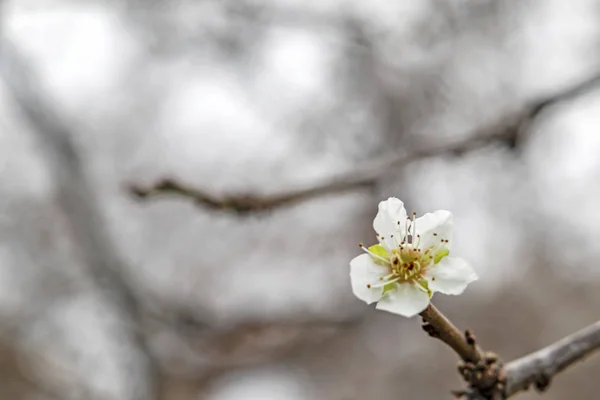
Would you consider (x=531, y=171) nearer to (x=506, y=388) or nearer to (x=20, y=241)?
(x=506, y=388)

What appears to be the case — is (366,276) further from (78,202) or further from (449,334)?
(78,202)

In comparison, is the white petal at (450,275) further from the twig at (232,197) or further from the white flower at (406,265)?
the twig at (232,197)

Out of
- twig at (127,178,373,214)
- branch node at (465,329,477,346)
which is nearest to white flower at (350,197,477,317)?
branch node at (465,329,477,346)

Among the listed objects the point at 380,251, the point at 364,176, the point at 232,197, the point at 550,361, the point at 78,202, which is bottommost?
the point at 550,361

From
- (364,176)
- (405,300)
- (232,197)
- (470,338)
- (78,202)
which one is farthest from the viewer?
(78,202)

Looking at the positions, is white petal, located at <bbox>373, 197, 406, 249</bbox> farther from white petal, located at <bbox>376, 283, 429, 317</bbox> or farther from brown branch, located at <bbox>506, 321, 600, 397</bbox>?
brown branch, located at <bbox>506, 321, 600, 397</bbox>

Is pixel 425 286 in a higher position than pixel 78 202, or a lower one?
lower

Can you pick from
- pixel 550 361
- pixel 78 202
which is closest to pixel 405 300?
pixel 550 361

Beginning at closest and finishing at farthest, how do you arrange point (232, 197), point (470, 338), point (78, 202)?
1. point (470, 338)
2. point (232, 197)
3. point (78, 202)
